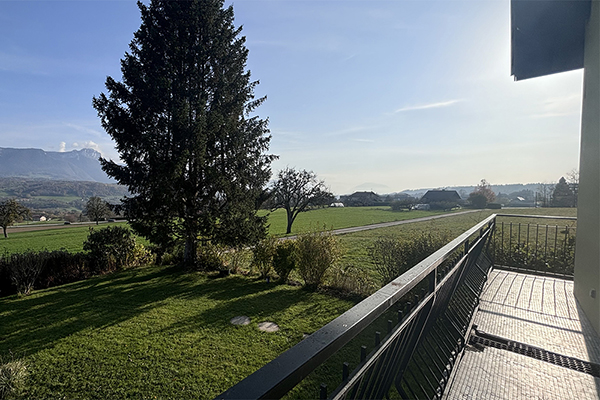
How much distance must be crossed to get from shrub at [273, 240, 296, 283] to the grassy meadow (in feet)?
1.23

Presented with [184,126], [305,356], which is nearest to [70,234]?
[184,126]

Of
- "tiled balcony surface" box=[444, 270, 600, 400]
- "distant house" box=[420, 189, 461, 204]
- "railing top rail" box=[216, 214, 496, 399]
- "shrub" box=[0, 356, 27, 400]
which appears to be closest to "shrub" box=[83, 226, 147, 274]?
"shrub" box=[0, 356, 27, 400]

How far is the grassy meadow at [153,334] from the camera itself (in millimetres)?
3289

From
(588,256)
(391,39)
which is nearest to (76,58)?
(391,39)

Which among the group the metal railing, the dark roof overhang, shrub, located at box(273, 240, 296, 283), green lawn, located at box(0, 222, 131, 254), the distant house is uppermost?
the dark roof overhang

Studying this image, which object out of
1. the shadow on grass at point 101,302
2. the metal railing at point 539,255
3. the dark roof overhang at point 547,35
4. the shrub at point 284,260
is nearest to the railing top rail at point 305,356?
the dark roof overhang at point 547,35

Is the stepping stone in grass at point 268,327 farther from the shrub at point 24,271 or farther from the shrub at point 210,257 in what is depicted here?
the shrub at point 24,271

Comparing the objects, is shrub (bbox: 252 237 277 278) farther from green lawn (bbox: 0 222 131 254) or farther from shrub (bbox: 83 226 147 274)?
green lawn (bbox: 0 222 131 254)

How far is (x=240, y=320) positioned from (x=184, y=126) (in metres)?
5.59

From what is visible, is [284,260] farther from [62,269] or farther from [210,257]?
[62,269]

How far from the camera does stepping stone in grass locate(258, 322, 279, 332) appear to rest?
15.2 ft

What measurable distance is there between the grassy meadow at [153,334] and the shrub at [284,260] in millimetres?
374

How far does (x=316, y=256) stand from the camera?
6594 mm

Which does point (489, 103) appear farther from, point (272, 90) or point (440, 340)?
point (272, 90)
